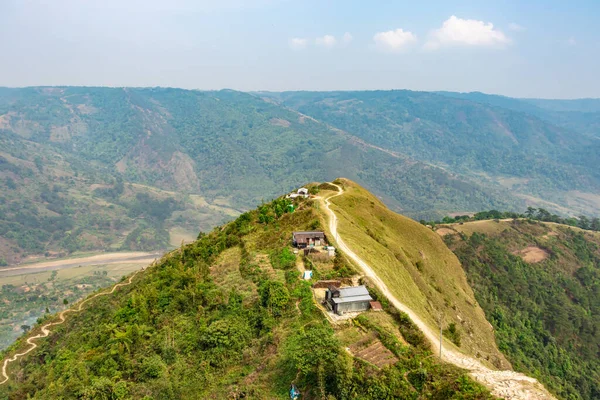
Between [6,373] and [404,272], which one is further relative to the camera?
[6,373]

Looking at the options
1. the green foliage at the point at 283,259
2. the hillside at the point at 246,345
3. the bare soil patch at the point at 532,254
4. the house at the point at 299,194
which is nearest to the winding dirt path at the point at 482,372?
the hillside at the point at 246,345

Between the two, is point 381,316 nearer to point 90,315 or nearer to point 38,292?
point 90,315

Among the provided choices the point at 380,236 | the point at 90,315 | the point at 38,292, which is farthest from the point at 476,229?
the point at 38,292

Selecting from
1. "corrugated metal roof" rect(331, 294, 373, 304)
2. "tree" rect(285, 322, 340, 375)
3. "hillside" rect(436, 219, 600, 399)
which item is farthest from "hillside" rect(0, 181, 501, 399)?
"hillside" rect(436, 219, 600, 399)

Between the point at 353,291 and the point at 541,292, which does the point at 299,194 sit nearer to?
the point at 353,291

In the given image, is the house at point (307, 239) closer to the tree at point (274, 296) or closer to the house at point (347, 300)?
the tree at point (274, 296)

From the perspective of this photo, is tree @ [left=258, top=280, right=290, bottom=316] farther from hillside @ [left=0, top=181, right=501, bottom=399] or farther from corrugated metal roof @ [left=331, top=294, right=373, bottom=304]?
corrugated metal roof @ [left=331, top=294, right=373, bottom=304]

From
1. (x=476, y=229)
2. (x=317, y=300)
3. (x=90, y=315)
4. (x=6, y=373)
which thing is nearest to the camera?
(x=317, y=300)
